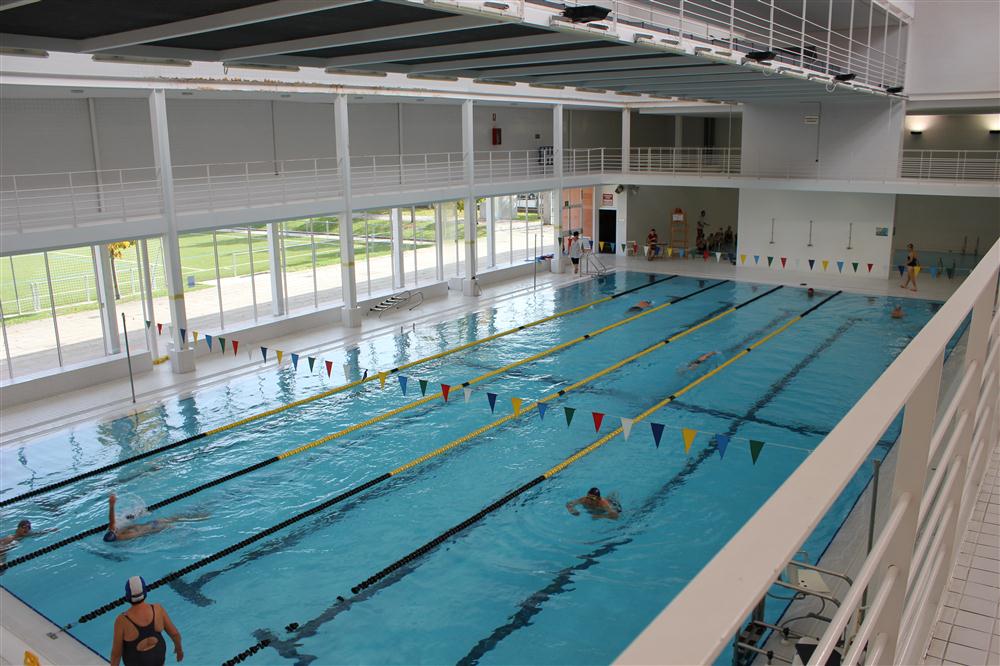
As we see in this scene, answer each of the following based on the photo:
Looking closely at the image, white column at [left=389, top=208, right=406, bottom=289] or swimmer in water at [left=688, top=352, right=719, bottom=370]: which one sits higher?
white column at [left=389, top=208, right=406, bottom=289]

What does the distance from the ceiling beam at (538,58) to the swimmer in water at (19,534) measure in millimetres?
6248

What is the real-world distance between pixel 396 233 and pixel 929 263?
1299 cm

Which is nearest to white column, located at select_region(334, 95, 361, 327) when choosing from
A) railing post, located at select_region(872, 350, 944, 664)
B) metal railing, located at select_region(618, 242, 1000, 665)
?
metal railing, located at select_region(618, 242, 1000, 665)

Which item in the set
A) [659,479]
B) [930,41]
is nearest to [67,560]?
[659,479]

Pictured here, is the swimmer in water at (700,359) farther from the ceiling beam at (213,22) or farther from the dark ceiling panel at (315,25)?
the ceiling beam at (213,22)

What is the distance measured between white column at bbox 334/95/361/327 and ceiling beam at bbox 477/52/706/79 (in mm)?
3299

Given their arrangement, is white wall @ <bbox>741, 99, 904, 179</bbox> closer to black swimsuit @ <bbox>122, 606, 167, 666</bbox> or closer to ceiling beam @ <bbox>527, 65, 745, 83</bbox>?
ceiling beam @ <bbox>527, 65, 745, 83</bbox>

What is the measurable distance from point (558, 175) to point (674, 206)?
5.78m

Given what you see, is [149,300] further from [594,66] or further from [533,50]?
[594,66]

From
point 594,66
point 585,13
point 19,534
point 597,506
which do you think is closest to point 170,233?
point 19,534

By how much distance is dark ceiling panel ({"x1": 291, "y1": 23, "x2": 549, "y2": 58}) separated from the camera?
6865 millimetres

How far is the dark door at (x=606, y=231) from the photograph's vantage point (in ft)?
69.7

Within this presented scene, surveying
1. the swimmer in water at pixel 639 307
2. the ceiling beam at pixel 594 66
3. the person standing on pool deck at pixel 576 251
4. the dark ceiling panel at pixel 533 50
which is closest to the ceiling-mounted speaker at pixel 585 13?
the dark ceiling panel at pixel 533 50

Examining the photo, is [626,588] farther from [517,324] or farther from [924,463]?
[517,324]
